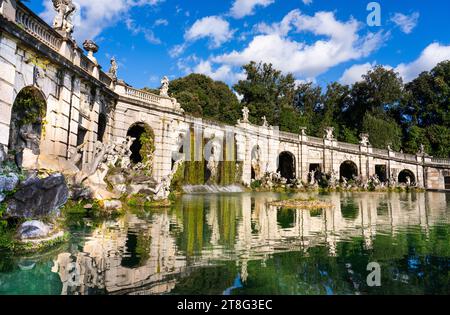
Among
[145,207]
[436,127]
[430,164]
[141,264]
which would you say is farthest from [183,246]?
[436,127]

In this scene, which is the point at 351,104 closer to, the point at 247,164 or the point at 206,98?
the point at 206,98

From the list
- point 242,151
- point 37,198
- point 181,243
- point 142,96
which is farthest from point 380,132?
point 37,198

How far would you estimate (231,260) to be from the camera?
6184 millimetres

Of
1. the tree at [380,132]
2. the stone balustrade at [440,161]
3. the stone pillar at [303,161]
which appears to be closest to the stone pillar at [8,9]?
the stone pillar at [303,161]

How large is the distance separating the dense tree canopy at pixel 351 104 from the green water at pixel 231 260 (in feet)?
132

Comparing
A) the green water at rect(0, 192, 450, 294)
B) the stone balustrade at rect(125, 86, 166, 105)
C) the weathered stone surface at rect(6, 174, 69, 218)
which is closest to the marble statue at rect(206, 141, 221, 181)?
the stone balustrade at rect(125, 86, 166, 105)

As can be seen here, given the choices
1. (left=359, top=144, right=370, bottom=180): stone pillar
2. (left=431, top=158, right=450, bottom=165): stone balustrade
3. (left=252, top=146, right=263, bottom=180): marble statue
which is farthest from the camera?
(left=431, top=158, right=450, bottom=165): stone balustrade

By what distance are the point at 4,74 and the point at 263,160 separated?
29.1 meters

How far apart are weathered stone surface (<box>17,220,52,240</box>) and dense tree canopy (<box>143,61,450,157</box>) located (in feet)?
139

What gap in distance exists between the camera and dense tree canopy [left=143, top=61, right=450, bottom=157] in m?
52.5

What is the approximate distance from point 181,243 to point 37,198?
10.9 feet

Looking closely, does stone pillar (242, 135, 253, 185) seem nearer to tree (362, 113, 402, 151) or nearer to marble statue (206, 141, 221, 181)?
marble statue (206, 141, 221, 181)

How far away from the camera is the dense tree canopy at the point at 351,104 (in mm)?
52500

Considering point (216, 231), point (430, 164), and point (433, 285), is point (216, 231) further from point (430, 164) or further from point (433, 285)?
point (430, 164)
